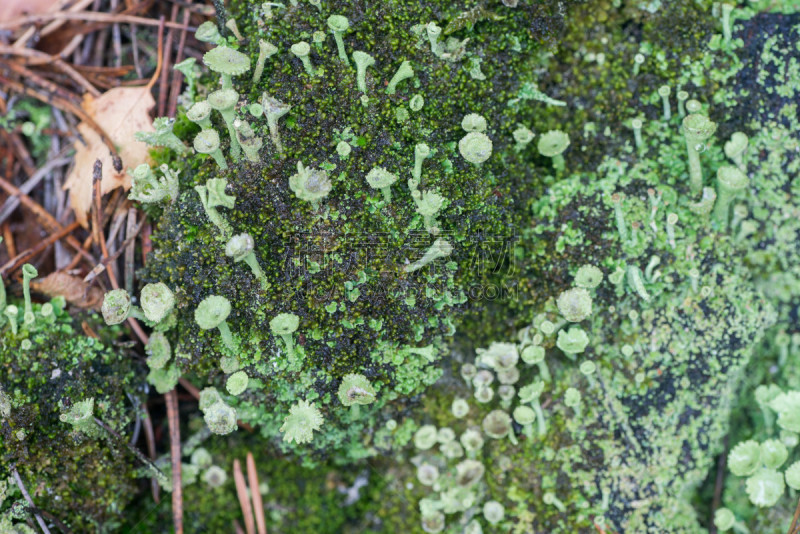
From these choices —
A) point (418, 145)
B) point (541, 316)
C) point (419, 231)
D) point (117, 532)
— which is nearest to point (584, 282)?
point (541, 316)

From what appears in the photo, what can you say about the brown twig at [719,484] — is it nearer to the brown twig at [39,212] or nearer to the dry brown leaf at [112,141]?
the dry brown leaf at [112,141]

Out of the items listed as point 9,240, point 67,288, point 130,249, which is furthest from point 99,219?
point 9,240

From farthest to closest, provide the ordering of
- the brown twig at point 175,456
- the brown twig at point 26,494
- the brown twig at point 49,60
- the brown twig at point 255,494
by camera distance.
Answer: the brown twig at point 49,60
the brown twig at point 255,494
the brown twig at point 175,456
the brown twig at point 26,494

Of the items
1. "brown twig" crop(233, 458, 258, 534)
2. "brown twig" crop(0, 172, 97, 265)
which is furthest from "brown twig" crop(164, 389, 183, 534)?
"brown twig" crop(0, 172, 97, 265)

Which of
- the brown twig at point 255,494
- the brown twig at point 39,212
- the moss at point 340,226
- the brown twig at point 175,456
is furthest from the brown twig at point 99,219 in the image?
the brown twig at point 255,494

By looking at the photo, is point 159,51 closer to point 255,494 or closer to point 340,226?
point 340,226

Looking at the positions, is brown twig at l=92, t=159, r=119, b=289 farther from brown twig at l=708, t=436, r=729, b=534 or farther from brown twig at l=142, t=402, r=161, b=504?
brown twig at l=708, t=436, r=729, b=534

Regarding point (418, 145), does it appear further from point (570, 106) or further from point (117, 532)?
point (117, 532)
